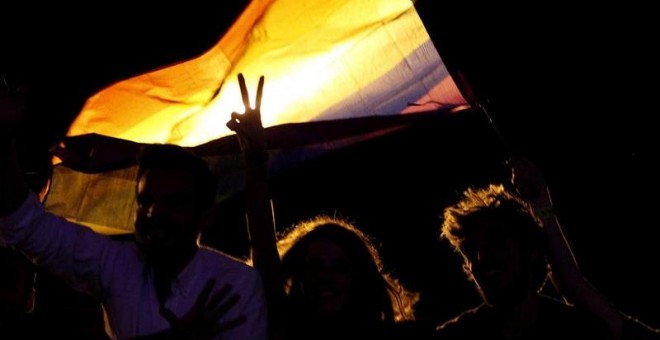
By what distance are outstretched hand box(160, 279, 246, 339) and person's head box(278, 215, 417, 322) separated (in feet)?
1.97

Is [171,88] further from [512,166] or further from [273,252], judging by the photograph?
[512,166]

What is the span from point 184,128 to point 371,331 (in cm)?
172

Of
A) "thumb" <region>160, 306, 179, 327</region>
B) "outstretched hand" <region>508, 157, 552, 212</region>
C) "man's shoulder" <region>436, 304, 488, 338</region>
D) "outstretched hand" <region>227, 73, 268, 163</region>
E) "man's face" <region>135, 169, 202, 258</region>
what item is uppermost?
"outstretched hand" <region>227, 73, 268, 163</region>

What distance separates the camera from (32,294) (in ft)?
9.57

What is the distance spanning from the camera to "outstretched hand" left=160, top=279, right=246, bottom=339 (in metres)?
1.79

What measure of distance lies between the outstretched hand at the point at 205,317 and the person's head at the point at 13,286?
1.31 metres

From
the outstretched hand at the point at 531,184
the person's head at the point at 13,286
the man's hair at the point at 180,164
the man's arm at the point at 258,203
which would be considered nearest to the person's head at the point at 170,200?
the man's hair at the point at 180,164

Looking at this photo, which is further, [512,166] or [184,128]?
[184,128]

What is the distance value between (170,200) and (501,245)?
5.15 ft

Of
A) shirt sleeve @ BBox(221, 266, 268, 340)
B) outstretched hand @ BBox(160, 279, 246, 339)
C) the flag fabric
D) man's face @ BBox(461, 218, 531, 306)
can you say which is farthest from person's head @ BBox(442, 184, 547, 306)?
outstretched hand @ BBox(160, 279, 246, 339)

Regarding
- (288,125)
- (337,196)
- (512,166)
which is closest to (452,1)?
(512,166)

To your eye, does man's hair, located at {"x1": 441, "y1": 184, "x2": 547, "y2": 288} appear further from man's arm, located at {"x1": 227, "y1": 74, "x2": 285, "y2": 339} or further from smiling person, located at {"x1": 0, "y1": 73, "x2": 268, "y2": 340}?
smiling person, located at {"x1": 0, "y1": 73, "x2": 268, "y2": 340}

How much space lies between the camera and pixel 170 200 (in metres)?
2.12

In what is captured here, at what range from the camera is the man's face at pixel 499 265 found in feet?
8.04
